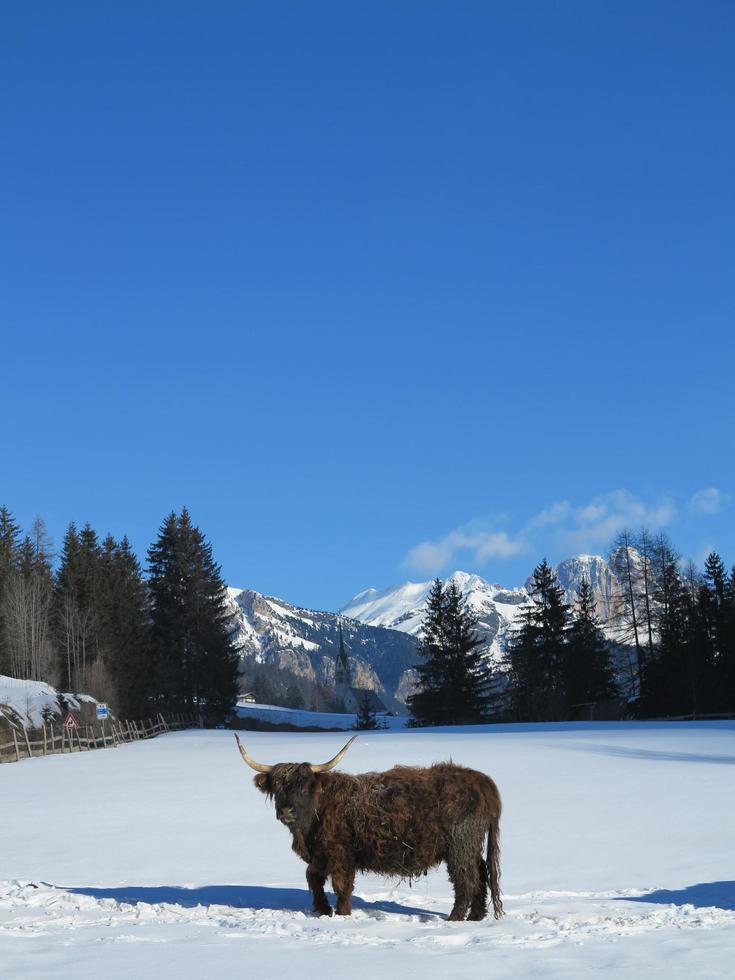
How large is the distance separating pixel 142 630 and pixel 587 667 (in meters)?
32.2

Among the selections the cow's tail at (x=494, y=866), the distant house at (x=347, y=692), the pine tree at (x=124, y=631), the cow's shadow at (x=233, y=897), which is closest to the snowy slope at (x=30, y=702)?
the pine tree at (x=124, y=631)

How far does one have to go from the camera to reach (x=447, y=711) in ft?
219

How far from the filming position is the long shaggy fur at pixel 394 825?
32.2ft

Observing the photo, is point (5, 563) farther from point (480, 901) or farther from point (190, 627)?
point (480, 901)

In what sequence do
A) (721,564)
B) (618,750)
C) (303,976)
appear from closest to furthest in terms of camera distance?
1. (303,976)
2. (618,750)
3. (721,564)

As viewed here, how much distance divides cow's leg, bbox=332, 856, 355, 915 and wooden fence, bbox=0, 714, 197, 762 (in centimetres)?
2970

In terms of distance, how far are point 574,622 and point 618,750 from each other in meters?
34.7

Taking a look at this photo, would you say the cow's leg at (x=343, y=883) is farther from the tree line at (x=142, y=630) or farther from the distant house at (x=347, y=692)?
the distant house at (x=347, y=692)

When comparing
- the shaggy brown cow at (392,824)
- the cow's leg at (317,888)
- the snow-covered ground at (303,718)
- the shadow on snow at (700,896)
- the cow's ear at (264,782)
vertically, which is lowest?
the snow-covered ground at (303,718)

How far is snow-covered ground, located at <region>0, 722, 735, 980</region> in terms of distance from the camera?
7461 millimetres

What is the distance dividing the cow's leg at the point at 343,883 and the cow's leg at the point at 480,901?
1146 millimetres

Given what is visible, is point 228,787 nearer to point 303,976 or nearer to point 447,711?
point 303,976

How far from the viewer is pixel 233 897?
11.3m

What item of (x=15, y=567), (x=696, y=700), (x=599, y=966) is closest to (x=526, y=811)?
(x=599, y=966)
